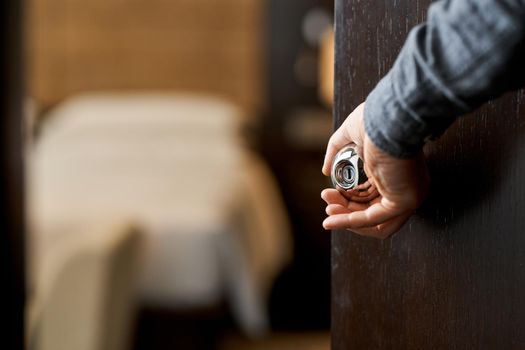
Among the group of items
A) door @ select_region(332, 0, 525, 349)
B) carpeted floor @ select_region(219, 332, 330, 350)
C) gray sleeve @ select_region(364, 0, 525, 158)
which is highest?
gray sleeve @ select_region(364, 0, 525, 158)

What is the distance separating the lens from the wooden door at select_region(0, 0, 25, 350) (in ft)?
3.97

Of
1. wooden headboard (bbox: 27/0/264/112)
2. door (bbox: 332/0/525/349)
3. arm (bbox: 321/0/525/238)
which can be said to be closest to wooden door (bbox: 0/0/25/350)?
door (bbox: 332/0/525/349)

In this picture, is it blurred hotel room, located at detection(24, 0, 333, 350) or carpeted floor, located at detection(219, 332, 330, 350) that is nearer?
blurred hotel room, located at detection(24, 0, 333, 350)

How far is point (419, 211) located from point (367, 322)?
130mm

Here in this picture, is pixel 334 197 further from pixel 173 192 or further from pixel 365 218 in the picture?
pixel 173 192

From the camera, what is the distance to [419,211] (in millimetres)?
689

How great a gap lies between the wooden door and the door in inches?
26.5

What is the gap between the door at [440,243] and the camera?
2.09 feet

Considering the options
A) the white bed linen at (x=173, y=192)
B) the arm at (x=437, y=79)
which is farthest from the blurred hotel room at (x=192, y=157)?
the arm at (x=437, y=79)

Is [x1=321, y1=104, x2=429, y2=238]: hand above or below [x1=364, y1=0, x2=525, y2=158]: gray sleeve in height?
below

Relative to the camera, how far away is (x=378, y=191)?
65 cm

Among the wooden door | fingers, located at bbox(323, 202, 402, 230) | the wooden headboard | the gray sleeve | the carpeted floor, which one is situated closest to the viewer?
the gray sleeve

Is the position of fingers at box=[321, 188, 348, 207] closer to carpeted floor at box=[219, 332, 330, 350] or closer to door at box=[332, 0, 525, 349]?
door at box=[332, 0, 525, 349]

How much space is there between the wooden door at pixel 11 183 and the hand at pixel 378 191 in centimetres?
73
